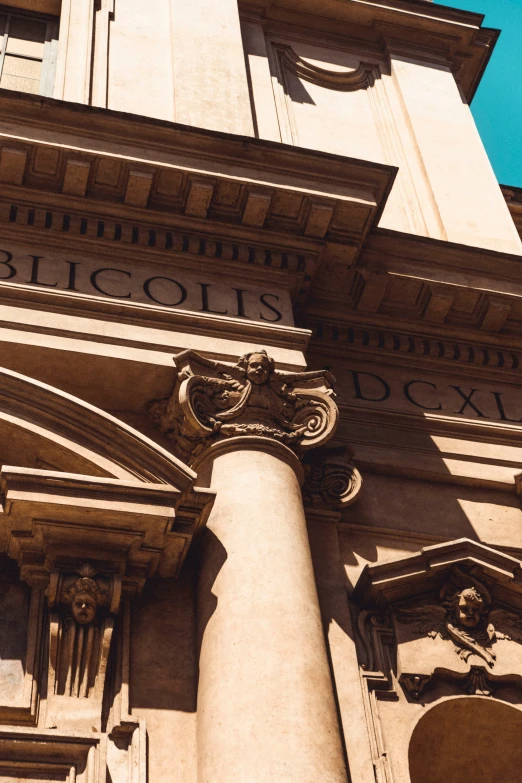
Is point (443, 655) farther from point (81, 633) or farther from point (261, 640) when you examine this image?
point (81, 633)

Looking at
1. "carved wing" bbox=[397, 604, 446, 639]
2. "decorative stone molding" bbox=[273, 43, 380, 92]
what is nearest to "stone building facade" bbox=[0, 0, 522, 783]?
"carved wing" bbox=[397, 604, 446, 639]

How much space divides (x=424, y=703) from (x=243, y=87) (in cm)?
782

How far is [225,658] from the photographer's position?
832 cm

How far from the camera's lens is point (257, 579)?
874 cm

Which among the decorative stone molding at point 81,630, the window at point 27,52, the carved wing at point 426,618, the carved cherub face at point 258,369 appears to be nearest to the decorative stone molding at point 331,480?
the carved cherub face at point 258,369

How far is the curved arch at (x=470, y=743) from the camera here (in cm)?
934

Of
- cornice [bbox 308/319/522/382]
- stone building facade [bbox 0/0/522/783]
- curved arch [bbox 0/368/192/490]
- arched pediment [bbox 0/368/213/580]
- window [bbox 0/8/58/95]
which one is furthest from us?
window [bbox 0/8/58/95]

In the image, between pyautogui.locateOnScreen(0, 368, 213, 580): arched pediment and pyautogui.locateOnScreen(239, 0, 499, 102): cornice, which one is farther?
pyautogui.locateOnScreen(239, 0, 499, 102): cornice

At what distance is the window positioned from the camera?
14.4 meters

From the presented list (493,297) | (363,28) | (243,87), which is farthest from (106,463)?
(363,28)

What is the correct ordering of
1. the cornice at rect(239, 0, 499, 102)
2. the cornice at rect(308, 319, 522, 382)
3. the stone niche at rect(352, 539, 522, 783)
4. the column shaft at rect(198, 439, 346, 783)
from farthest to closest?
the cornice at rect(239, 0, 499, 102) < the cornice at rect(308, 319, 522, 382) < the stone niche at rect(352, 539, 522, 783) < the column shaft at rect(198, 439, 346, 783)

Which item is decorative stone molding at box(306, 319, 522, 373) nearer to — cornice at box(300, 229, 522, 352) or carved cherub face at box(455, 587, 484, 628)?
cornice at box(300, 229, 522, 352)

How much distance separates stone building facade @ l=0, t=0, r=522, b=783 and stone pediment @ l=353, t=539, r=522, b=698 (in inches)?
0.9

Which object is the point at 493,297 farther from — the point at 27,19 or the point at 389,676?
the point at 27,19
